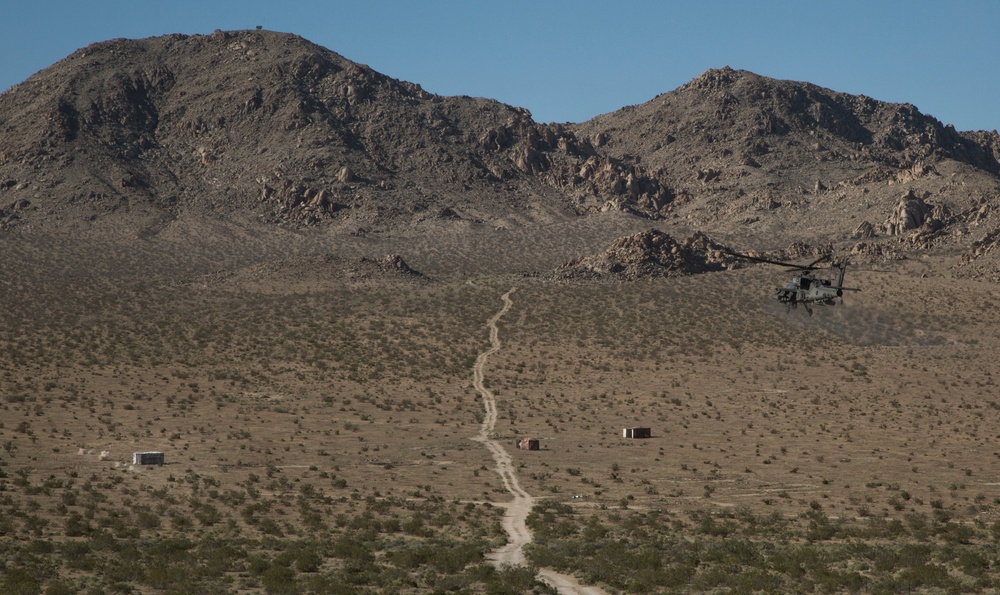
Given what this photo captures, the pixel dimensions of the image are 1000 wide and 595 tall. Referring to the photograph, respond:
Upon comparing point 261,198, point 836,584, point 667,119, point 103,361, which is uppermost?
point 667,119

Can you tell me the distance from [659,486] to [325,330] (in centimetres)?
4027

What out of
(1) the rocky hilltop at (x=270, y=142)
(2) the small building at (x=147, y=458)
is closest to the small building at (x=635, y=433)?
(2) the small building at (x=147, y=458)

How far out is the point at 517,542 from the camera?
3456cm

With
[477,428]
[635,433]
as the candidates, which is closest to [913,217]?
[635,433]

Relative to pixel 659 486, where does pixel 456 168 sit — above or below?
above

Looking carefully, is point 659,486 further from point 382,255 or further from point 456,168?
point 456,168

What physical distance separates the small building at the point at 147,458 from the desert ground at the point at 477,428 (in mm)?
985

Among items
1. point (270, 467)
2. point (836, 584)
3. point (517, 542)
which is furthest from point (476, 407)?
point (836, 584)

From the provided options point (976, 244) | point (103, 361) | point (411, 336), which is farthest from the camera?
point (976, 244)

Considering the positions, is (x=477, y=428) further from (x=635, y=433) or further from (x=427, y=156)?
(x=427, y=156)

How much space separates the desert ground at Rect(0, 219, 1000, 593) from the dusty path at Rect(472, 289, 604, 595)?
1.06ft

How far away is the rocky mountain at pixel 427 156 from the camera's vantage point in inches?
4747

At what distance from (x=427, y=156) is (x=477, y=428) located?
87248 mm

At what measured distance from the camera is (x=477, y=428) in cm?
5747
